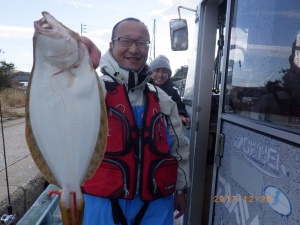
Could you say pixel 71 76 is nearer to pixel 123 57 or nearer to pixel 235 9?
pixel 123 57

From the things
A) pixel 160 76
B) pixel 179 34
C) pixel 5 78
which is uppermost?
pixel 179 34

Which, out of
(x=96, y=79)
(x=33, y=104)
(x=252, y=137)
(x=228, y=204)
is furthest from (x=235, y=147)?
(x=33, y=104)

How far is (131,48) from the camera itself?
6.73 ft

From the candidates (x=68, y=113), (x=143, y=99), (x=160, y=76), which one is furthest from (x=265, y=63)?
(x=160, y=76)

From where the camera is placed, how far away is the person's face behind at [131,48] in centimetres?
205

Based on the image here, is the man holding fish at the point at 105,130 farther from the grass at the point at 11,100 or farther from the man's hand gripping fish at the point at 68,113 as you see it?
the grass at the point at 11,100

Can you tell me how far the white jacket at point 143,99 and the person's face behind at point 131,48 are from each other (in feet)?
0.18

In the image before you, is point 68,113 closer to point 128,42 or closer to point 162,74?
point 128,42

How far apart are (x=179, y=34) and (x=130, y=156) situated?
2.32 metres

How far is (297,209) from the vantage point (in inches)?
52.5

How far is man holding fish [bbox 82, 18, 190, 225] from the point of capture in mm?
1879

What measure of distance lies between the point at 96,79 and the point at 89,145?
11.9 inches
